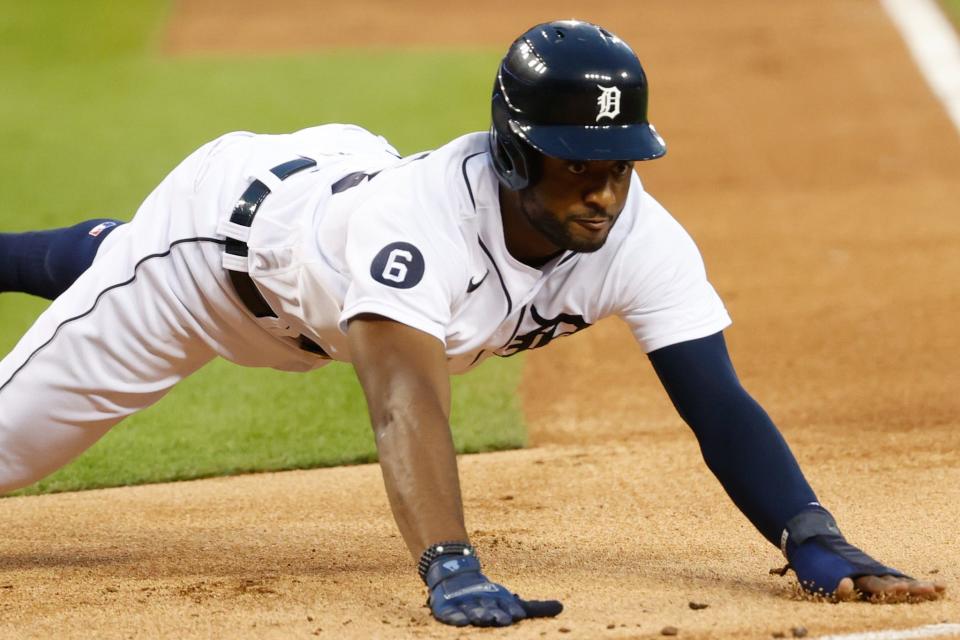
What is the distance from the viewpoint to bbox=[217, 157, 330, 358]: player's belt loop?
405cm

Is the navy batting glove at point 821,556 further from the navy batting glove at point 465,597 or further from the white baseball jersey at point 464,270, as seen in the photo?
the navy batting glove at point 465,597

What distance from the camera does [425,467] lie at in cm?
333

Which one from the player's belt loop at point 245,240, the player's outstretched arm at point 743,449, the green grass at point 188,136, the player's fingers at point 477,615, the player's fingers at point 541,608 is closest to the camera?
the player's fingers at point 477,615

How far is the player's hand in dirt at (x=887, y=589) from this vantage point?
11.5 feet

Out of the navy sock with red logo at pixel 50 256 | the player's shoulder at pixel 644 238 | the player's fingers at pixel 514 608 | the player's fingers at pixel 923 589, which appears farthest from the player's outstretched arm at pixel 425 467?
the navy sock with red logo at pixel 50 256

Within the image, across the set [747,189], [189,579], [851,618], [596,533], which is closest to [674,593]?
[851,618]

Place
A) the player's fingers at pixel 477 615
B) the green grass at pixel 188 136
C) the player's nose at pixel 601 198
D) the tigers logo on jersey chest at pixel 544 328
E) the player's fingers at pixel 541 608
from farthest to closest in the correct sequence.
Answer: the green grass at pixel 188 136, the tigers logo on jersey chest at pixel 544 328, the player's nose at pixel 601 198, the player's fingers at pixel 541 608, the player's fingers at pixel 477 615

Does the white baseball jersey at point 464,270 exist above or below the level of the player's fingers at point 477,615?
above

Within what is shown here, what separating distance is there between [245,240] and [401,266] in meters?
0.77

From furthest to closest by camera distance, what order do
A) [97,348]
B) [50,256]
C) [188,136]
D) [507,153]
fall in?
[188,136]
[50,256]
[97,348]
[507,153]

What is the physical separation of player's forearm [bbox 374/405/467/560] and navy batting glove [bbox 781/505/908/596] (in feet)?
2.93

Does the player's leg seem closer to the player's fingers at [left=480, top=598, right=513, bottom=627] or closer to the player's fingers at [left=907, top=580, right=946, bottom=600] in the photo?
the player's fingers at [left=480, top=598, right=513, bottom=627]

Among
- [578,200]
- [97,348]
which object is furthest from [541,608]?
[97,348]

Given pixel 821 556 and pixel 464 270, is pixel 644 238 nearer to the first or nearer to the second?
pixel 464 270
